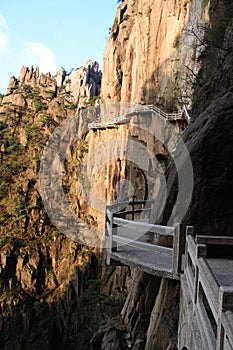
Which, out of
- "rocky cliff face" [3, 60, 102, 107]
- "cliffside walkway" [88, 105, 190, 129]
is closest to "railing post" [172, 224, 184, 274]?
"cliffside walkway" [88, 105, 190, 129]

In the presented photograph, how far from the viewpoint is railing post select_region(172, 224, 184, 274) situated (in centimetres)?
417

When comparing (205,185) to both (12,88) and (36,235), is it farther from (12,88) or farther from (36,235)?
(12,88)

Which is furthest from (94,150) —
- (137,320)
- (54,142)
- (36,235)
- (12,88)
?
(137,320)

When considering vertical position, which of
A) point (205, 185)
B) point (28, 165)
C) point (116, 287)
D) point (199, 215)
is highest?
point (28, 165)

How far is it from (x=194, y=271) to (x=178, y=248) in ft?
1.82

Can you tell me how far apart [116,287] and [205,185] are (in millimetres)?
23703

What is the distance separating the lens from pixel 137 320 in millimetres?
6375

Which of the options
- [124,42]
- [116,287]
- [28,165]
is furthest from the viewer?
[28,165]

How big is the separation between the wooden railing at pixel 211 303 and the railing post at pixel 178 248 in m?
0.17

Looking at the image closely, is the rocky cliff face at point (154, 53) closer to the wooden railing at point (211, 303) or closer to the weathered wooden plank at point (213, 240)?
the weathered wooden plank at point (213, 240)

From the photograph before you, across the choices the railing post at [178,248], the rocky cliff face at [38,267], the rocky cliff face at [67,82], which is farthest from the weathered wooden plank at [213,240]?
the rocky cliff face at [67,82]

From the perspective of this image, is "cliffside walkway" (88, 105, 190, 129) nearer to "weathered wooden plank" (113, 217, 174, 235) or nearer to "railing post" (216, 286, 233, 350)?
"weathered wooden plank" (113, 217, 174, 235)

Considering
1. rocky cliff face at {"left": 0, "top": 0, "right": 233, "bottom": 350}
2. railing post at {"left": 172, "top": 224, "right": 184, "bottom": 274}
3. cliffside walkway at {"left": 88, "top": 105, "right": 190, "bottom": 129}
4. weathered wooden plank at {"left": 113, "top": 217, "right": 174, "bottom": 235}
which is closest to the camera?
railing post at {"left": 172, "top": 224, "right": 184, "bottom": 274}

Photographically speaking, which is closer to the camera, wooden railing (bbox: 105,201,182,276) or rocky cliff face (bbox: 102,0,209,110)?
wooden railing (bbox: 105,201,182,276)
